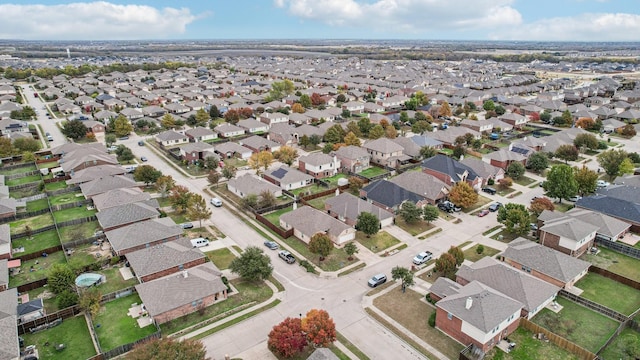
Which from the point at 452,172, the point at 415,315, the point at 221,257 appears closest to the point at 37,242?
the point at 221,257

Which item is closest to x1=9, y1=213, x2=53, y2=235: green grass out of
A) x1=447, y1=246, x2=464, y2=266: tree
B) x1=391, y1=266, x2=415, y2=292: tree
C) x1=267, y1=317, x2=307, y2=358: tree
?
x1=267, y1=317, x2=307, y2=358: tree

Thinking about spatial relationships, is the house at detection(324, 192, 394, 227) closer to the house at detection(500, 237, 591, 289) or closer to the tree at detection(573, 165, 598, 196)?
the house at detection(500, 237, 591, 289)

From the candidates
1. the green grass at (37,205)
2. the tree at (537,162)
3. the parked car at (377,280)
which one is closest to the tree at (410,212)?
the parked car at (377,280)

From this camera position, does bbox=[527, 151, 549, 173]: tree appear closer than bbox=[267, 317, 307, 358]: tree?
No

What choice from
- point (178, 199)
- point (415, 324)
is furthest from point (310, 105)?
point (415, 324)

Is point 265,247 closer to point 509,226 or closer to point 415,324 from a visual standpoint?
point 415,324

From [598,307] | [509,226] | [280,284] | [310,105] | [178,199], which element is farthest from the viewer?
[310,105]

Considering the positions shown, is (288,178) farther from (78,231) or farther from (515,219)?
(515,219)

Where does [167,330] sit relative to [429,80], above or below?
below
